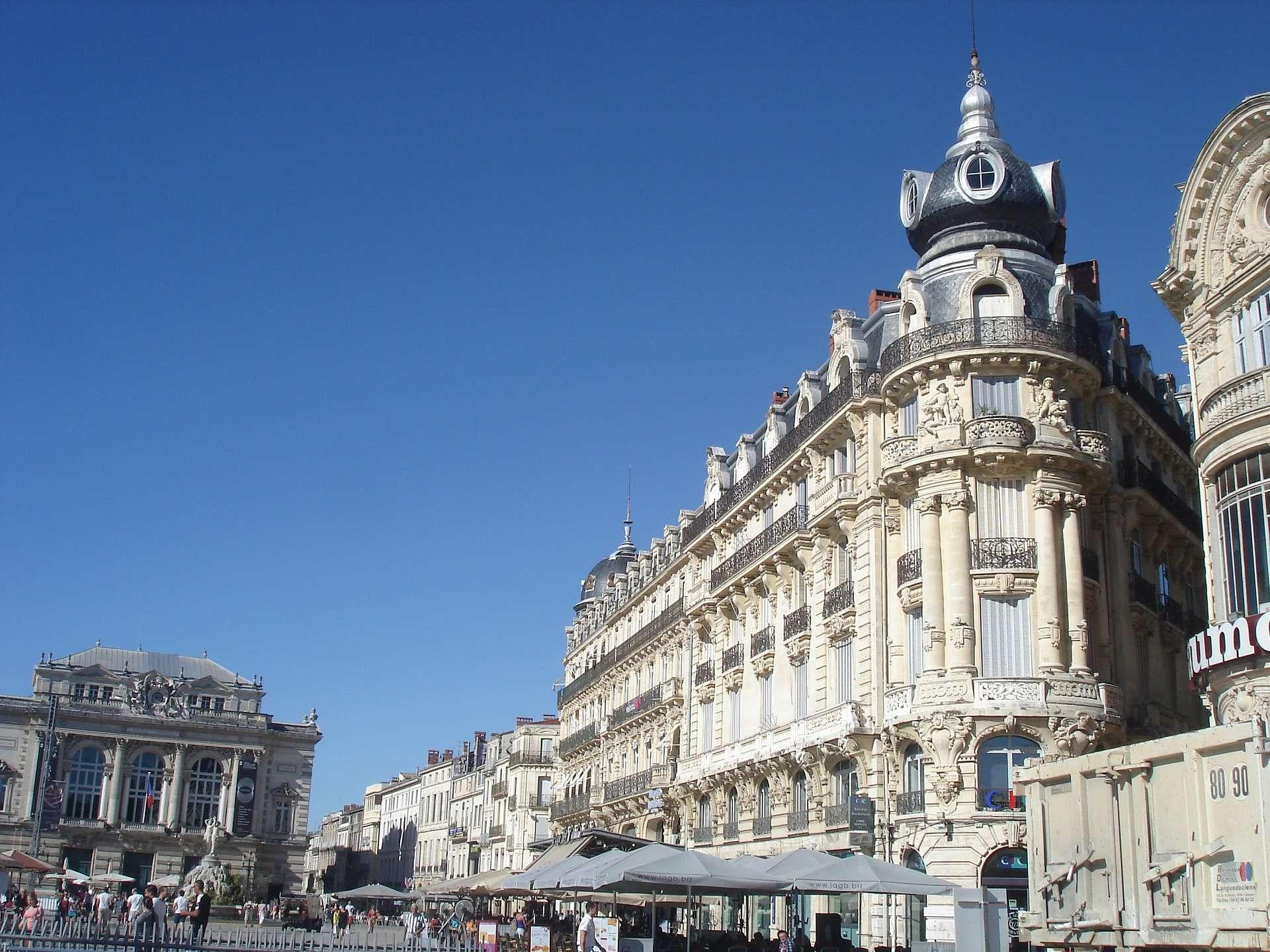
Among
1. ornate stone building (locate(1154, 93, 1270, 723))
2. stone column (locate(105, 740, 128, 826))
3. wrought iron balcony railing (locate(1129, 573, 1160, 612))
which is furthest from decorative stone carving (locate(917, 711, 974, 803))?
stone column (locate(105, 740, 128, 826))

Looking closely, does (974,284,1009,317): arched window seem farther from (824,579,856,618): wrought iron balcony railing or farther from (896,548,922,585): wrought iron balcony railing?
(824,579,856,618): wrought iron balcony railing

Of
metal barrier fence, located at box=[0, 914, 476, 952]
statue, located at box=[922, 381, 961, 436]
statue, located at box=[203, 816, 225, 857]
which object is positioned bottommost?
metal barrier fence, located at box=[0, 914, 476, 952]

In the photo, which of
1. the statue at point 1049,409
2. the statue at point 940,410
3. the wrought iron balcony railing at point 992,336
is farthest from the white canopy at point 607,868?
the wrought iron balcony railing at point 992,336

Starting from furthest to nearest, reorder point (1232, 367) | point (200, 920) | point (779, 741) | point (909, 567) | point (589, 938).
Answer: point (779, 741) → point (200, 920) → point (909, 567) → point (1232, 367) → point (589, 938)

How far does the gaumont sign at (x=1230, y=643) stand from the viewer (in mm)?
20562

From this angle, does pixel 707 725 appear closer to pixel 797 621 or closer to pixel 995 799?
pixel 797 621

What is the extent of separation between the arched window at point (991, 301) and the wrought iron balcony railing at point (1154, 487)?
5484 millimetres

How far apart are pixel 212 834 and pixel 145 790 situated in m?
6.40

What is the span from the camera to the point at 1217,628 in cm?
2180

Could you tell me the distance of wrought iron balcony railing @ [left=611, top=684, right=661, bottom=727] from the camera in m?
49.0

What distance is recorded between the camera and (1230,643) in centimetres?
2134

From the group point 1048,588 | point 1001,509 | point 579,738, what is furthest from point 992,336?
point 579,738

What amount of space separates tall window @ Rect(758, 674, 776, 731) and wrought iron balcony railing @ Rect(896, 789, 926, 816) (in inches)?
312

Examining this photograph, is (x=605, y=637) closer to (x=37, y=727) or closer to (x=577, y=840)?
(x=577, y=840)
